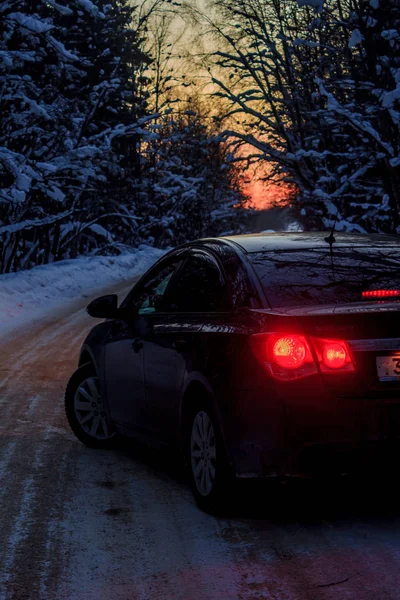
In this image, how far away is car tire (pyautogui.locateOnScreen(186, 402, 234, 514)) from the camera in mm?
4797

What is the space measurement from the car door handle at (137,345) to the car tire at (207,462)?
0.92m

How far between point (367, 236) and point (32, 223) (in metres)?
18.9

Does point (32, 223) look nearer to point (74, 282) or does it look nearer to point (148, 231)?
point (74, 282)

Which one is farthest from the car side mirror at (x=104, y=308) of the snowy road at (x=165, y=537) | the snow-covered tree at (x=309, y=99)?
the snow-covered tree at (x=309, y=99)

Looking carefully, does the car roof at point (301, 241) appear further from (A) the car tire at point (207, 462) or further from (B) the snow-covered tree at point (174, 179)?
(B) the snow-covered tree at point (174, 179)

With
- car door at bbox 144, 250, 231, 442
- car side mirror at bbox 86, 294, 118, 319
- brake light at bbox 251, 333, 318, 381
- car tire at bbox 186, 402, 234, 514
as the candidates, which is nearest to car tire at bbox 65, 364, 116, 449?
car side mirror at bbox 86, 294, 118, 319

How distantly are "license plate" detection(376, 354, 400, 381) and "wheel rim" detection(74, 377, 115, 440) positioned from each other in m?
2.92

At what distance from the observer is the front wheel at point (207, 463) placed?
480 centimetres

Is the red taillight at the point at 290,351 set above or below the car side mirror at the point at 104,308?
below

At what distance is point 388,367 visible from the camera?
14.7 feet

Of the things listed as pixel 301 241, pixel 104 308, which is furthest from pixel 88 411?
pixel 301 241

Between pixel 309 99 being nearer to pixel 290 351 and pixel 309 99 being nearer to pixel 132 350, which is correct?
pixel 132 350

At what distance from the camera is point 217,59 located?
2564 centimetres

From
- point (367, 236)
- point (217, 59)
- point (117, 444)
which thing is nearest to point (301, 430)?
point (367, 236)
